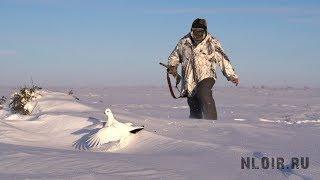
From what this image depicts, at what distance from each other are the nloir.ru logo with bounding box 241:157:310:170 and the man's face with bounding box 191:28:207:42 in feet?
14.4

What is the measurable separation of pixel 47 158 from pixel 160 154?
36.8 inches

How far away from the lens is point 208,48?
849 centimetres

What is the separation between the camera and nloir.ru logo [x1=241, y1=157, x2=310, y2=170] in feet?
12.5

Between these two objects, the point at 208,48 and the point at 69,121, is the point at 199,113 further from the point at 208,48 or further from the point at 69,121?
the point at 69,121

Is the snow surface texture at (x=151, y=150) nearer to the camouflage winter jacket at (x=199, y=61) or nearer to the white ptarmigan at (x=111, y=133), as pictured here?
the white ptarmigan at (x=111, y=133)

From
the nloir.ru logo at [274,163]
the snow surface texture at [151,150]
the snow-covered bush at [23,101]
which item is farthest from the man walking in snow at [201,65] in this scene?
the nloir.ru logo at [274,163]

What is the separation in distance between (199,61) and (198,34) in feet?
1.31

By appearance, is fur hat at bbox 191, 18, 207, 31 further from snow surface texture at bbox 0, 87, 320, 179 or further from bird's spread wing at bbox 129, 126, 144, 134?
bird's spread wing at bbox 129, 126, 144, 134

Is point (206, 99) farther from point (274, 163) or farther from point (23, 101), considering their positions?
point (274, 163)

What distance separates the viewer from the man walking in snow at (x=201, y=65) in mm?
8477

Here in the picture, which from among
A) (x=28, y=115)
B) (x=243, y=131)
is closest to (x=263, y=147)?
(x=243, y=131)

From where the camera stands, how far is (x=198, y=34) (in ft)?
27.6

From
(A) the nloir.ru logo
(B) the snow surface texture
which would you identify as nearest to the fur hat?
(B) the snow surface texture

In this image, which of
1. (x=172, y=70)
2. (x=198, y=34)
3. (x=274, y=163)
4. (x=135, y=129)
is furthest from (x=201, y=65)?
(x=274, y=163)
